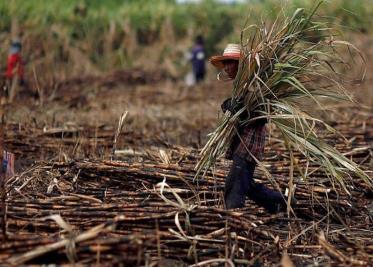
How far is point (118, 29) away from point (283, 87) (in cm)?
1550

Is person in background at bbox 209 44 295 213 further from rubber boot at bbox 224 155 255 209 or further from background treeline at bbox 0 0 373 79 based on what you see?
background treeline at bbox 0 0 373 79

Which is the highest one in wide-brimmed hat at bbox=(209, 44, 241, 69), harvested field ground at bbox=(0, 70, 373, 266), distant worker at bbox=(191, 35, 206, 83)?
wide-brimmed hat at bbox=(209, 44, 241, 69)

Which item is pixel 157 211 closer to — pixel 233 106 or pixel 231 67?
pixel 233 106

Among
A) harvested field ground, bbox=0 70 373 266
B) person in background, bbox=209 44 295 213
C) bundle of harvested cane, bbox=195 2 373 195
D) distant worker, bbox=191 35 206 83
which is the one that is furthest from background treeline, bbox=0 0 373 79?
person in background, bbox=209 44 295 213

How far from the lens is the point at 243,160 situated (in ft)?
15.0

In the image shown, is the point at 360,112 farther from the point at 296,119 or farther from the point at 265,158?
the point at 296,119

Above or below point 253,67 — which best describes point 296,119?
below

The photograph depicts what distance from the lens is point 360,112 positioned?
376 inches

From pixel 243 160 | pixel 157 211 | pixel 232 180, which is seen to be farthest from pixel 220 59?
pixel 157 211

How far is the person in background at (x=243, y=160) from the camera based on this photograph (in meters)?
4.55

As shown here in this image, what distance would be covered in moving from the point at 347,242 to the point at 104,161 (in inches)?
73.6

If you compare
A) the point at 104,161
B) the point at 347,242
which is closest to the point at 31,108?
the point at 104,161

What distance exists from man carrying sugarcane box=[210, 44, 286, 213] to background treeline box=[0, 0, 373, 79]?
1108 cm

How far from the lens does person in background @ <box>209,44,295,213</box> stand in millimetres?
4551
